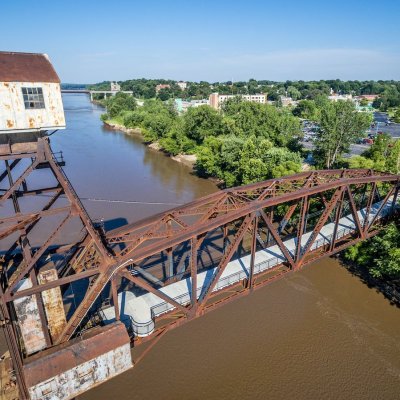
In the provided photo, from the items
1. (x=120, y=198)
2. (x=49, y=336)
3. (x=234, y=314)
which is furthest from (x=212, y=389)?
(x=120, y=198)

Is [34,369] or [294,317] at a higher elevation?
[34,369]

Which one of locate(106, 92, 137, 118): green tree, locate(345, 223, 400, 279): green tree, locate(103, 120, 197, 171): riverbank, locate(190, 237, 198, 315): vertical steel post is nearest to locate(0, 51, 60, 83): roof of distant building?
locate(190, 237, 198, 315): vertical steel post

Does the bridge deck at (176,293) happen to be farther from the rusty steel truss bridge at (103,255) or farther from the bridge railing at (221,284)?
the rusty steel truss bridge at (103,255)

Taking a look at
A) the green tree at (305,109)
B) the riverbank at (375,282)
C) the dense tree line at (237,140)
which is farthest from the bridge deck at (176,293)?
the green tree at (305,109)

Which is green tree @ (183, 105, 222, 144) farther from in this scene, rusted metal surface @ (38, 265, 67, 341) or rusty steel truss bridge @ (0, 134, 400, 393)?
rusted metal surface @ (38, 265, 67, 341)

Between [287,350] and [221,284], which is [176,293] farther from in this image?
[287,350]

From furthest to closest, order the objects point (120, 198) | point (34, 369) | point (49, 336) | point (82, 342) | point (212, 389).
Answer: point (120, 198), point (212, 389), point (49, 336), point (82, 342), point (34, 369)

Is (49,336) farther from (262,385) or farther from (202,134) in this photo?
(202,134)
